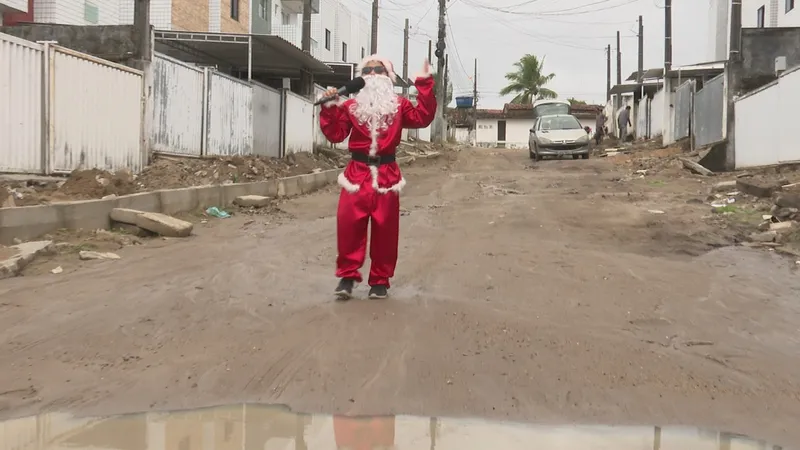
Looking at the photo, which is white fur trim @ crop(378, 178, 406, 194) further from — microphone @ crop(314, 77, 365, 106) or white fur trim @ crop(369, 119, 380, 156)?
microphone @ crop(314, 77, 365, 106)

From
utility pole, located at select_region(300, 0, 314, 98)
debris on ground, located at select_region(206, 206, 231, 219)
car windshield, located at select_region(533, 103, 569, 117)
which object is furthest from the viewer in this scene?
car windshield, located at select_region(533, 103, 569, 117)

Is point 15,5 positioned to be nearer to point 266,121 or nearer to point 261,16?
point 266,121

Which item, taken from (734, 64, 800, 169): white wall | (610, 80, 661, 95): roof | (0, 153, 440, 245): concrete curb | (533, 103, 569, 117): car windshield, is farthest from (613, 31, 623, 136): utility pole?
(0, 153, 440, 245): concrete curb

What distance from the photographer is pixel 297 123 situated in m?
18.0

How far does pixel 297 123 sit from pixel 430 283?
13181 mm

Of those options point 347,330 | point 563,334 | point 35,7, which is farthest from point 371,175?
point 35,7

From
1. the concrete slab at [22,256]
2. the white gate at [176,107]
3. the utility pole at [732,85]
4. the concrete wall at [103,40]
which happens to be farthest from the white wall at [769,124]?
the concrete slab at [22,256]

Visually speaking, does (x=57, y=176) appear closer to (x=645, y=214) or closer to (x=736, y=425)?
(x=645, y=214)

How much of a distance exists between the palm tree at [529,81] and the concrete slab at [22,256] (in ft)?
163

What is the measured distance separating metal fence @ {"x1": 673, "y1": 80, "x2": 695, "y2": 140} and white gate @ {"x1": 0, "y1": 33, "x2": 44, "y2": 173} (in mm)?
17070

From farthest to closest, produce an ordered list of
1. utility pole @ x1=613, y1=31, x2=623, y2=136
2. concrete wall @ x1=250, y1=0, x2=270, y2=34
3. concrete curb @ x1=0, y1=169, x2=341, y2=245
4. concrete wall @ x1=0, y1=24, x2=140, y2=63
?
utility pole @ x1=613, y1=31, x2=623, y2=136
concrete wall @ x1=250, y1=0, x2=270, y2=34
concrete wall @ x1=0, y1=24, x2=140, y2=63
concrete curb @ x1=0, y1=169, x2=341, y2=245

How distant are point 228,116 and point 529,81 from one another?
43.0 meters

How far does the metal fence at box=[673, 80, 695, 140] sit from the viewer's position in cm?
2011

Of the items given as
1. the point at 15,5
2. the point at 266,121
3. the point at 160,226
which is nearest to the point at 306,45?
the point at 266,121
